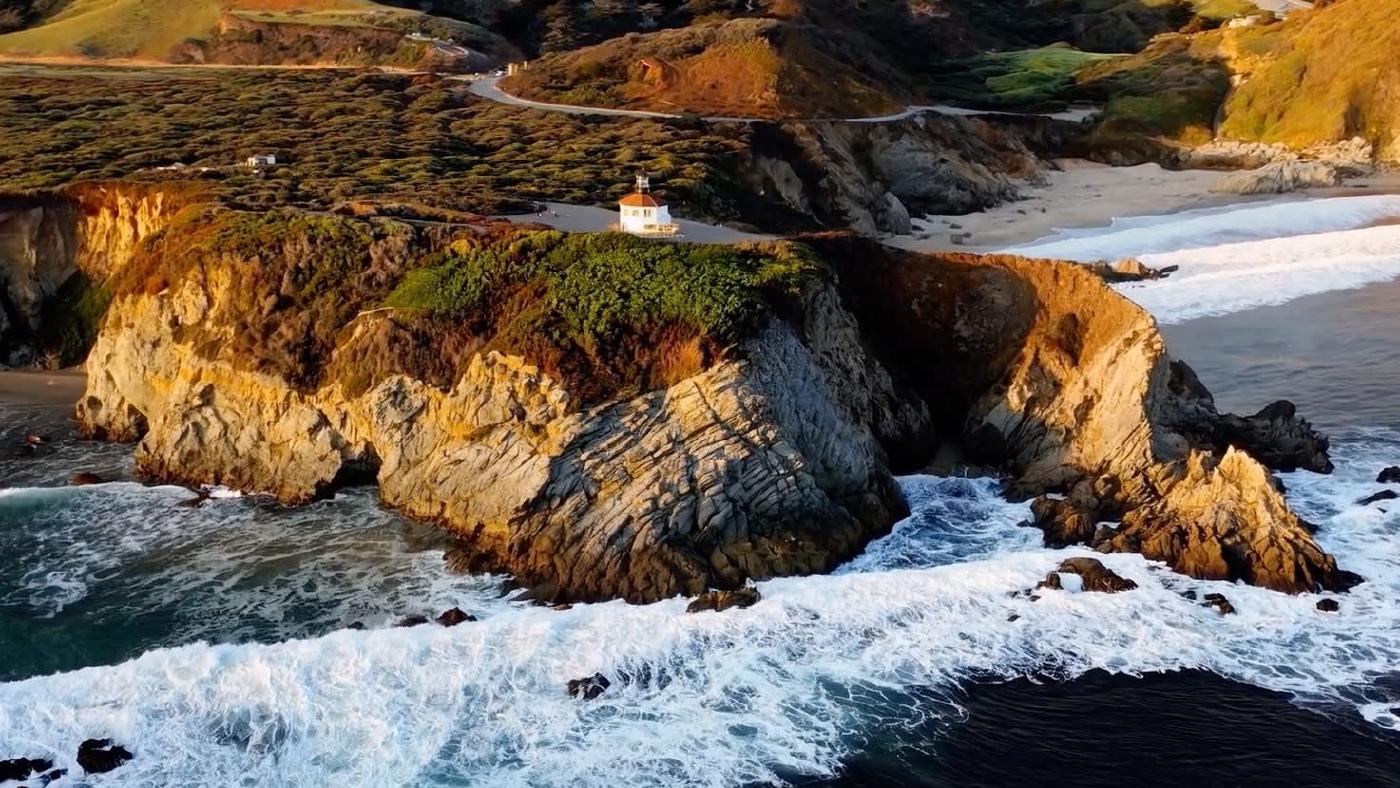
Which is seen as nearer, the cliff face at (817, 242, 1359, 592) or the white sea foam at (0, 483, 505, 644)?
the white sea foam at (0, 483, 505, 644)

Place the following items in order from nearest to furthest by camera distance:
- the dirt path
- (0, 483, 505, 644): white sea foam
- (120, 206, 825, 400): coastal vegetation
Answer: (0, 483, 505, 644): white sea foam → (120, 206, 825, 400): coastal vegetation → the dirt path

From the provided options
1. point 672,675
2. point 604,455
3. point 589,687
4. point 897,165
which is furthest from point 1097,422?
point 897,165

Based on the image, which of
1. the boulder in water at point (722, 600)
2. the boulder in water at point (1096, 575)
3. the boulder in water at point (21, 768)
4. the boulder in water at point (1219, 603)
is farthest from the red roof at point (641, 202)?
the boulder in water at point (21, 768)

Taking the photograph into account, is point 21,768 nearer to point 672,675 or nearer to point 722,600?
point 672,675

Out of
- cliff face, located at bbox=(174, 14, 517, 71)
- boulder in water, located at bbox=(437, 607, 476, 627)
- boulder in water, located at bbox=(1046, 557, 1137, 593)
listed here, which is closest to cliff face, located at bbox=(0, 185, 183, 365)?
boulder in water, located at bbox=(437, 607, 476, 627)

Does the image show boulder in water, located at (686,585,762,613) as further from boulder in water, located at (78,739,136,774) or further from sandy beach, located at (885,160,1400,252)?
sandy beach, located at (885,160,1400,252)

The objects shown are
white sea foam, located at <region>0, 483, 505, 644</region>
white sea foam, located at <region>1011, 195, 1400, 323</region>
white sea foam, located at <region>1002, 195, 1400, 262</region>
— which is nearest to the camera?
white sea foam, located at <region>0, 483, 505, 644</region>

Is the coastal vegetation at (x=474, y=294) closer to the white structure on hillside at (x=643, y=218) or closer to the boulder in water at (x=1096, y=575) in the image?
the white structure on hillside at (x=643, y=218)
